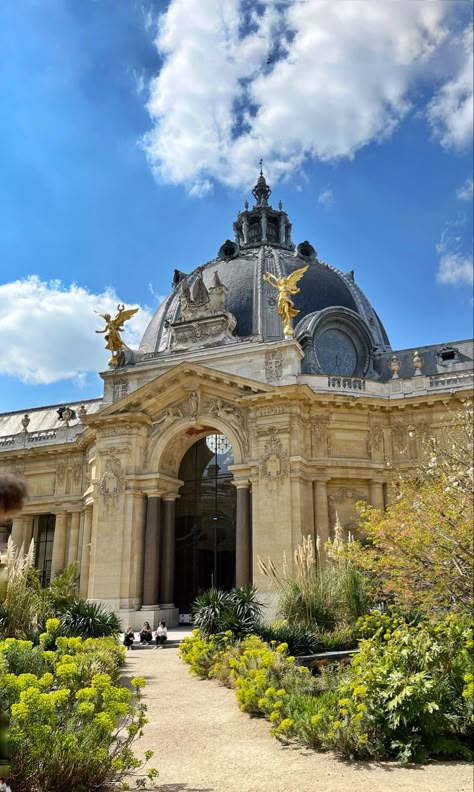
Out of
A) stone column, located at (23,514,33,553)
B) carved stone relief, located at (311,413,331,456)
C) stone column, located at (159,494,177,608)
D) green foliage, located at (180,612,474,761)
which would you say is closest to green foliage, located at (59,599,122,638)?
green foliage, located at (180,612,474,761)

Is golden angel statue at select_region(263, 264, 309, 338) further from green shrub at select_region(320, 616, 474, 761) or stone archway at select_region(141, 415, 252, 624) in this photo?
green shrub at select_region(320, 616, 474, 761)

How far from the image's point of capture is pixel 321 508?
27.5 m

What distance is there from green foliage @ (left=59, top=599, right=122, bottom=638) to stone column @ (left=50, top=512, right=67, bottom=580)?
17.1 m

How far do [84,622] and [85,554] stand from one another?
14670 millimetres

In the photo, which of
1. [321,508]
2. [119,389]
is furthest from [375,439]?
[119,389]

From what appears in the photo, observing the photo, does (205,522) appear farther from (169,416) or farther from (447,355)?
(447,355)

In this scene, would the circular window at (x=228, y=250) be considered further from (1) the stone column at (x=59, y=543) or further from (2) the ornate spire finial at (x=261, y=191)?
(1) the stone column at (x=59, y=543)

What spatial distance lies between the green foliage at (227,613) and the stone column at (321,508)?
29.6 feet

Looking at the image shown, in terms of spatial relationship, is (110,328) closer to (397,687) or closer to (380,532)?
(380,532)

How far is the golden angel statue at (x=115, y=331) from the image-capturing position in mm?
32500

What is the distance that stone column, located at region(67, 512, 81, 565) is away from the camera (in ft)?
118

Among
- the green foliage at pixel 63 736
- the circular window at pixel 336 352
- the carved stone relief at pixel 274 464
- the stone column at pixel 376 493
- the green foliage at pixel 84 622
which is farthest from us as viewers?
the circular window at pixel 336 352

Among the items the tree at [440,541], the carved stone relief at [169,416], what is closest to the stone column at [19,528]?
the carved stone relief at [169,416]

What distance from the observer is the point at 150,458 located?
29609 mm
